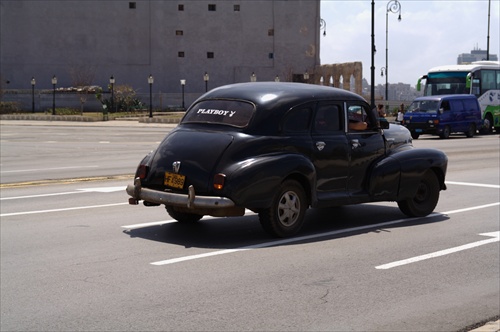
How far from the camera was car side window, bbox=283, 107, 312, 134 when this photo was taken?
34.8 feet

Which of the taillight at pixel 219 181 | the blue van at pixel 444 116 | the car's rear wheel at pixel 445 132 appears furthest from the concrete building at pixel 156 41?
the taillight at pixel 219 181

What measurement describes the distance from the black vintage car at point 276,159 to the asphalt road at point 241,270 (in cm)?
49

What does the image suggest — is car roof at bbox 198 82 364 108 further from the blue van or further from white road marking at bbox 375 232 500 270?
the blue van

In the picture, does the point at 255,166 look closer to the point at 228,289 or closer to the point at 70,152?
the point at 228,289

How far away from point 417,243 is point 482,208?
149 inches

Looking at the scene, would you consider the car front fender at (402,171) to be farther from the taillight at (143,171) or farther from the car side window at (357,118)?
the taillight at (143,171)

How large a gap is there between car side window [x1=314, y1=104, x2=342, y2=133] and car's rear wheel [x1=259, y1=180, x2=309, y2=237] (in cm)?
107

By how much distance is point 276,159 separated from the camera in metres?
10.1

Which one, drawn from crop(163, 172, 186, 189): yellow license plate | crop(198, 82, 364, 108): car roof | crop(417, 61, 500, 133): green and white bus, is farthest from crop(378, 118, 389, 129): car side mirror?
crop(417, 61, 500, 133): green and white bus

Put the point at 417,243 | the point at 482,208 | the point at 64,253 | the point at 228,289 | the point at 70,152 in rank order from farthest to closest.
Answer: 1. the point at 70,152
2. the point at 482,208
3. the point at 417,243
4. the point at 64,253
5. the point at 228,289

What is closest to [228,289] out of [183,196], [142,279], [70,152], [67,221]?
[142,279]

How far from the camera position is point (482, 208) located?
13758 mm

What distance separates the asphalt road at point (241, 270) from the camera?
6941mm

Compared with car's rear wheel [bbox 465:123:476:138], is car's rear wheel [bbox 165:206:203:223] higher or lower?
lower
